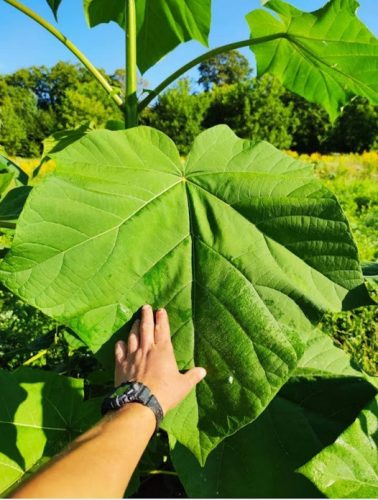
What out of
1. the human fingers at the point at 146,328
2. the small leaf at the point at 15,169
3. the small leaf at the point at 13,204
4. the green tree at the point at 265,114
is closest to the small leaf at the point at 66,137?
the small leaf at the point at 13,204

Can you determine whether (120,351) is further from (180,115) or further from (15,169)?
(180,115)

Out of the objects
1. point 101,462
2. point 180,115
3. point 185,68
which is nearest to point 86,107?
point 180,115

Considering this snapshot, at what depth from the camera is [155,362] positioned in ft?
2.96

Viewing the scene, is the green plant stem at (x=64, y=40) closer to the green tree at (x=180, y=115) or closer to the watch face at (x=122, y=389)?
the watch face at (x=122, y=389)

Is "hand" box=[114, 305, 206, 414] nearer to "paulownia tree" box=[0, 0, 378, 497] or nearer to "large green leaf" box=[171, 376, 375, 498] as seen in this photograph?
"paulownia tree" box=[0, 0, 378, 497]

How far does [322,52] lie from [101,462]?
1.11 m

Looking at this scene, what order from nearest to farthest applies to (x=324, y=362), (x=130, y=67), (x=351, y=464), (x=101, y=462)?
(x=101, y=462)
(x=351, y=464)
(x=130, y=67)
(x=324, y=362)

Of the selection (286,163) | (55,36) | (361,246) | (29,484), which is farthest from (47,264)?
(361,246)

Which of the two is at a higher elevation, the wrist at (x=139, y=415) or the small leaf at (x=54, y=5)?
the small leaf at (x=54, y=5)

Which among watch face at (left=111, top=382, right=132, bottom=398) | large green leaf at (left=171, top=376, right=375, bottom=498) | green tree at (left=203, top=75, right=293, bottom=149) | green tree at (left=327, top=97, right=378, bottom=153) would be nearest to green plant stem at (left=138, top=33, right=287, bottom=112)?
watch face at (left=111, top=382, right=132, bottom=398)

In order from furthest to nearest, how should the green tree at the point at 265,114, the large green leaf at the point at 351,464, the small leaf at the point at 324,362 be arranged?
the green tree at the point at 265,114 → the small leaf at the point at 324,362 → the large green leaf at the point at 351,464

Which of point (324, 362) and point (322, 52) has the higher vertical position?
point (322, 52)

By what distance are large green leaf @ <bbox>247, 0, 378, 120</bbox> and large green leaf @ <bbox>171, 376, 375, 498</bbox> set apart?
78 cm

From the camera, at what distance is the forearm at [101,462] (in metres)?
0.70
